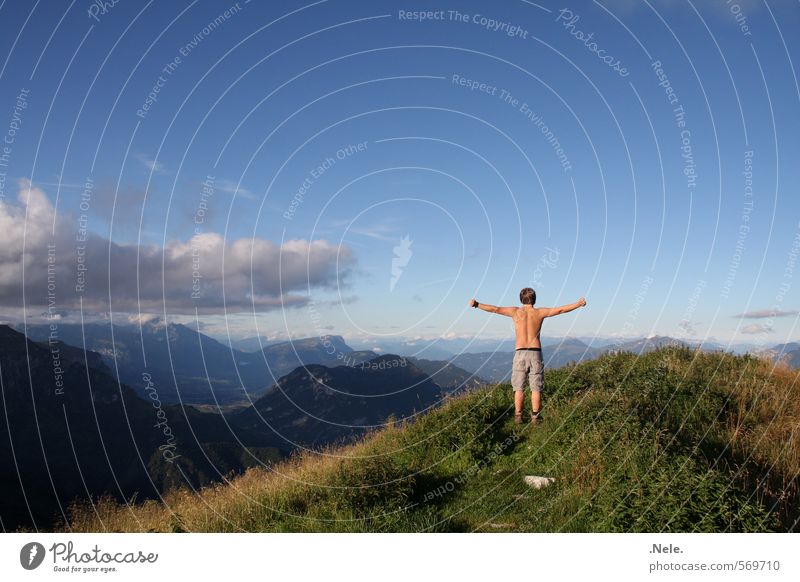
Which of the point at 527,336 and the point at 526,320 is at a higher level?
the point at 526,320

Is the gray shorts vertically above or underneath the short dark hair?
underneath

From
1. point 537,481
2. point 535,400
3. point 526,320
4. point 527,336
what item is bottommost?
point 537,481

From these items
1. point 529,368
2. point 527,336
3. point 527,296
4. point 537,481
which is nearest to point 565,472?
point 537,481

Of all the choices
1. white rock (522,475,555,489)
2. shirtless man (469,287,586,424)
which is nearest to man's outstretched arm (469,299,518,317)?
shirtless man (469,287,586,424)

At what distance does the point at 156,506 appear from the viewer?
560 inches

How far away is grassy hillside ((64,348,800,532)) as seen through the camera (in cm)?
902

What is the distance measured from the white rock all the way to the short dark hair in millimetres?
3901

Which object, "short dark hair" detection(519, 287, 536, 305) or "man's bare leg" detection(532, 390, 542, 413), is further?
"man's bare leg" detection(532, 390, 542, 413)

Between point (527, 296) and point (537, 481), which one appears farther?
point (527, 296)

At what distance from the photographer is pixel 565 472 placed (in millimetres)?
11320

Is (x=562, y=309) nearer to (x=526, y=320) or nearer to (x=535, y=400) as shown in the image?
(x=526, y=320)

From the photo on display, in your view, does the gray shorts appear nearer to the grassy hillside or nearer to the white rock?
the grassy hillside

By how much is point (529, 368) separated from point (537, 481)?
2931 millimetres
